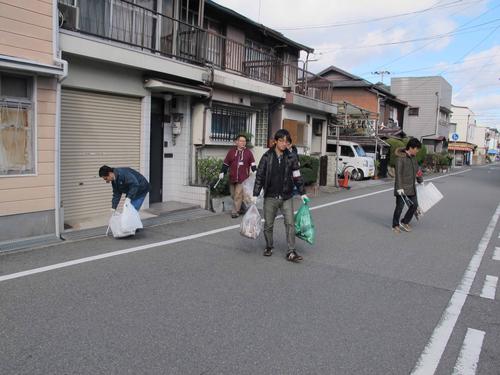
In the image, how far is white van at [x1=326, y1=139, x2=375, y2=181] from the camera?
2325cm

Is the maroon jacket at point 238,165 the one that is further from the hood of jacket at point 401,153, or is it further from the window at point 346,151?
the window at point 346,151

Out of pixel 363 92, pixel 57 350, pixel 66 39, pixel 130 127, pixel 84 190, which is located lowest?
pixel 57 350

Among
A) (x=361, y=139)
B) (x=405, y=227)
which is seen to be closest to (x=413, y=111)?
(x=361, y=139)

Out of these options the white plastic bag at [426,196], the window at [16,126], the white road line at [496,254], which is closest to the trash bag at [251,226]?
the window at [16,126]

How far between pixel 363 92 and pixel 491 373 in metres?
33.6

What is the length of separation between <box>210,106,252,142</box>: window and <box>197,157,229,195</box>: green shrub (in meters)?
1.22

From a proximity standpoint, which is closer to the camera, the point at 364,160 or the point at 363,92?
the point at 364,160

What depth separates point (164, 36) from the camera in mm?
11414

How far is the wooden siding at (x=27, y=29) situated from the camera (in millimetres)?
6738

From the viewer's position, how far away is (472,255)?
7.49m

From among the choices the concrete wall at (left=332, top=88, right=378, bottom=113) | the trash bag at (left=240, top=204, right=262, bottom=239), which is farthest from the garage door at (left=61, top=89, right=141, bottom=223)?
the concrete wall at (left=332, top=88, right=378, bottom=113)

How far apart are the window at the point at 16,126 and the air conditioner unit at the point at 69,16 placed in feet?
5.55

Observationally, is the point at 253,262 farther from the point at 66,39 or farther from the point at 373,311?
the point at 66,39

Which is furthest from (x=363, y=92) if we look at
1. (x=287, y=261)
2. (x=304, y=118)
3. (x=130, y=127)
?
(x=287, y=261)
